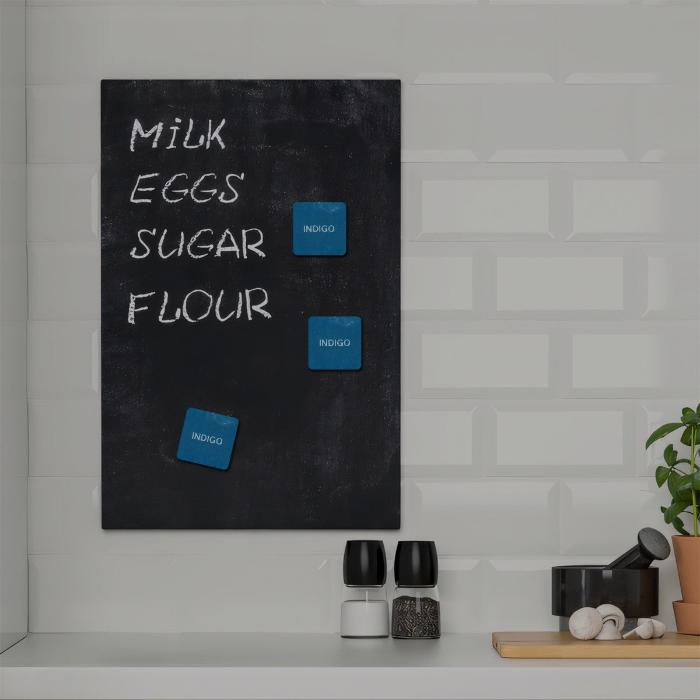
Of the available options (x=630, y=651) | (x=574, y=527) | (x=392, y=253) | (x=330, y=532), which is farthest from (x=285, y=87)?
(x=630, y=651)

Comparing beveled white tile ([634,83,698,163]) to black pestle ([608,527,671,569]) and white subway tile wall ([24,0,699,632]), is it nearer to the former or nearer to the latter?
white subway tile wall ([24,0,699,632])

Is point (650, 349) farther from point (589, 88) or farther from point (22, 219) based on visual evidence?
point (22, 219)

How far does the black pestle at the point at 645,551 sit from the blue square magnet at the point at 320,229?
69 cm

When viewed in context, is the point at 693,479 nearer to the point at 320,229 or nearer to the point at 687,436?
the point at 687,436

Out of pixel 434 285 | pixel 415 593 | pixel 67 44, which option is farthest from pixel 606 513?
pixel 67 44

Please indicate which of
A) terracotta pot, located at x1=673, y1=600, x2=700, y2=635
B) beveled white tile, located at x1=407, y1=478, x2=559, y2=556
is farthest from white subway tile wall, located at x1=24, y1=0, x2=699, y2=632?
terracotta pot, located at x1=673, y1=600, x2=700, y2=635

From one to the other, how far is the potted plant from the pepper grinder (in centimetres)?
48

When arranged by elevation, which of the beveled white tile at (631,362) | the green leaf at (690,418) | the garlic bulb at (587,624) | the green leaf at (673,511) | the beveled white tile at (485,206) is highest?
the beveled white tile at (485,206)

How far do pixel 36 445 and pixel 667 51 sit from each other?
1.33 meters

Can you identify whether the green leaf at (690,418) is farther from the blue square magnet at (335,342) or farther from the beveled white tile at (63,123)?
the beveled white tile at (63,123)

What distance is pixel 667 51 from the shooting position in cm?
168

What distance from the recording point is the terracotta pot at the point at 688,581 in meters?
1.50

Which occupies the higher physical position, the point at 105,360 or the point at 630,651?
the point at 105,360

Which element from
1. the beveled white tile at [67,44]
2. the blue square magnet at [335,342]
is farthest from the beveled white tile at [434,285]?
the beveled white tile at [67,44]
